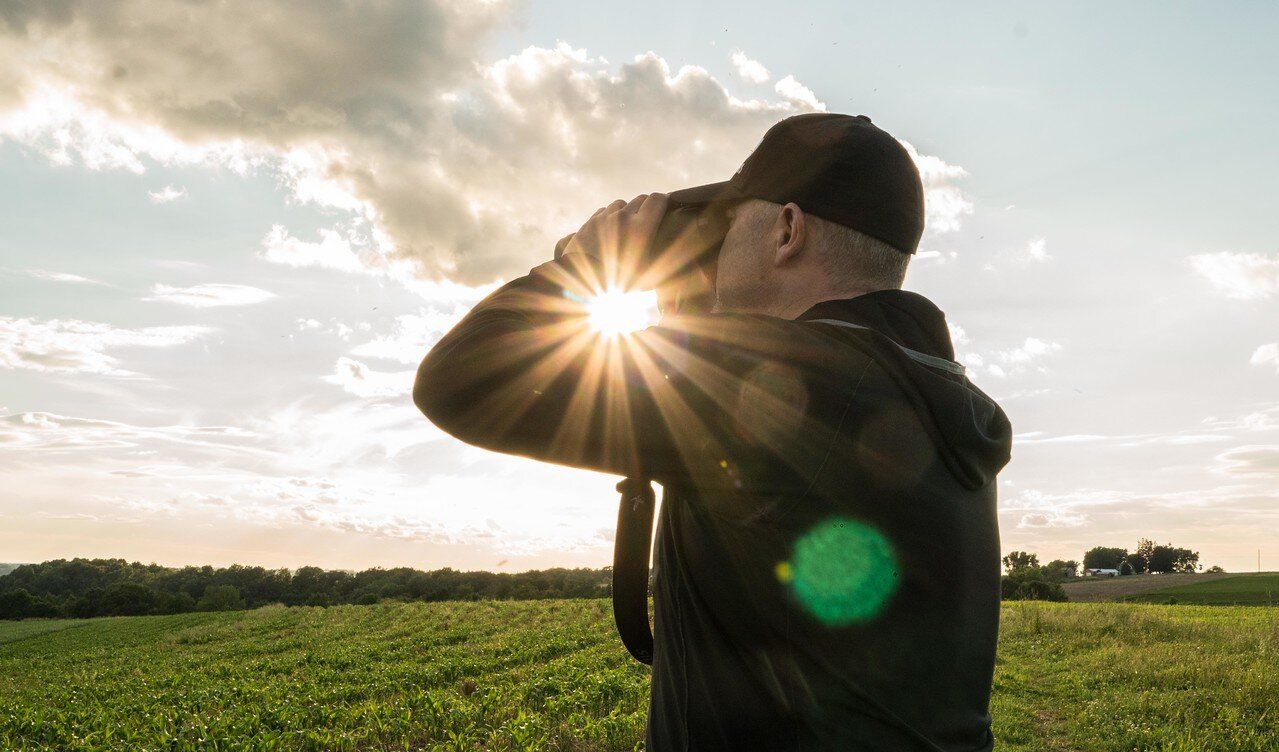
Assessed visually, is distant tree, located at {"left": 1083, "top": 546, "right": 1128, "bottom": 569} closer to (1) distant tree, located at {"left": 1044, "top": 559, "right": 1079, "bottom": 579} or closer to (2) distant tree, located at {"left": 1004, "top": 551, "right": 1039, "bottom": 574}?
(1) distant tree, located at {"left": 1044, "top": 559, "right": 1079, "bottom": 579}

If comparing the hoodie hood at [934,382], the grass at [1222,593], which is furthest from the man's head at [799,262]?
the grass at [1222,593]

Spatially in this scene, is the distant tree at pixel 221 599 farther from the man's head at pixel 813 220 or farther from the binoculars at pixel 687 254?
the man's head at pixel 813 220

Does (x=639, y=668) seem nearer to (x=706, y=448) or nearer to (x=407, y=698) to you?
(x=407, y=698)

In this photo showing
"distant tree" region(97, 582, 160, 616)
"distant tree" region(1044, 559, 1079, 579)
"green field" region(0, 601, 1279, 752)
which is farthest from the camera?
"distant tree" region(1044, 559, 1079, 579)

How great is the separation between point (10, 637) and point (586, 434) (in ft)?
191

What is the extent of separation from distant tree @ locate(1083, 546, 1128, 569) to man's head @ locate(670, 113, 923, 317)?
15417cm

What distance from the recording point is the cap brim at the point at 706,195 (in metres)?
1.68

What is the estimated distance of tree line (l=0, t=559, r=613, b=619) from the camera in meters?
64.6

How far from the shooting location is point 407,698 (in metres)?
11.7

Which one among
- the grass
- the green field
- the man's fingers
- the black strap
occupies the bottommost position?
the grass

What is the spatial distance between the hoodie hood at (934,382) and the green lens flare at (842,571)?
0.20 m

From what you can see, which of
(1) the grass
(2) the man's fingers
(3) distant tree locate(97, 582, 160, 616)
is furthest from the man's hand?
(3) distant tree locate(97, 582, 160, 616)

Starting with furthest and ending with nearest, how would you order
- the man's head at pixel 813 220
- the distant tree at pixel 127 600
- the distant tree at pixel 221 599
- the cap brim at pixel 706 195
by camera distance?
1. the distant tree at pixel 221 599
2. the distant tree at pixel 127 600
3. the cap brim at pixel 706 195
4. the man's head at pixel 813 220

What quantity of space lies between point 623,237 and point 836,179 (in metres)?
0.48
